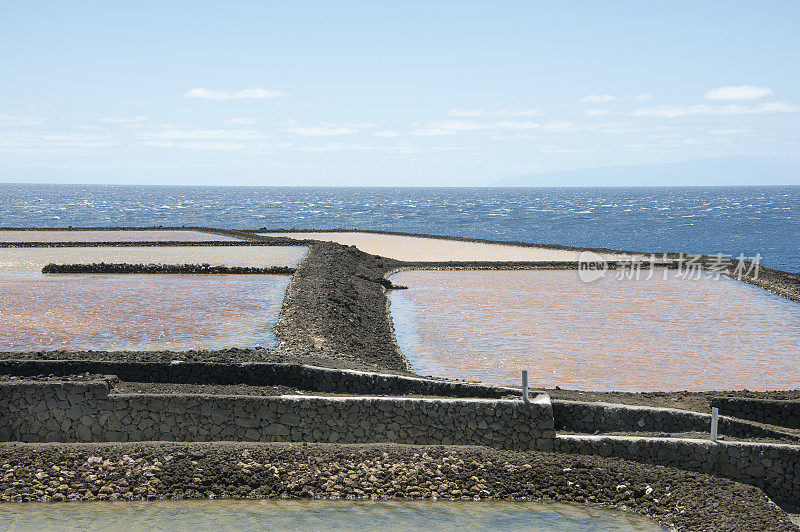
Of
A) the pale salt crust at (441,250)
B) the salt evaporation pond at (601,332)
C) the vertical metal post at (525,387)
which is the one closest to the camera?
the vertical metal post at (525,387)

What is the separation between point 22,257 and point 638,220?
80676 millimetres

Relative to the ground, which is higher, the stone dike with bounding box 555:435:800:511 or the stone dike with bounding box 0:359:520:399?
the stone dike with bounding box 0:359:520:399

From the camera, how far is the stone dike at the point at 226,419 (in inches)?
465

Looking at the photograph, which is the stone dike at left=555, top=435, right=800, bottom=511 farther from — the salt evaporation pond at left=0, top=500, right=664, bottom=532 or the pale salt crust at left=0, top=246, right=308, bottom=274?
the pale salt crust at left=0, top=246, right=308, bottom=274

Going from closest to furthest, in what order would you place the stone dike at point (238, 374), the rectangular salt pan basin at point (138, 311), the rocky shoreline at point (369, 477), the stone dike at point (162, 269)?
the rocky shoreline at point (369, 477) < the stone dike at point (238, 374) < the rectangular salt pan basin at point (138, 311) < the stone dike at point (162, 269)

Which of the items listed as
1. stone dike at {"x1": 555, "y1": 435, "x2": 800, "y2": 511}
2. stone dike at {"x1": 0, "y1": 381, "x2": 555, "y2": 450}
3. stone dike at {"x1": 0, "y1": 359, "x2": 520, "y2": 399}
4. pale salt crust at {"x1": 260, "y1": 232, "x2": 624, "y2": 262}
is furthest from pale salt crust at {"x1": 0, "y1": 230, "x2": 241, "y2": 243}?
stone dike at {"x1": 555, "y1": 435, "x2": 800, "y2": 511}

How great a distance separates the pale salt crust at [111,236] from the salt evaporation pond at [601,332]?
19869 millimetres

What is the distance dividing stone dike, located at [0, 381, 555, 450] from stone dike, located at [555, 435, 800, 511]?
1491 mm

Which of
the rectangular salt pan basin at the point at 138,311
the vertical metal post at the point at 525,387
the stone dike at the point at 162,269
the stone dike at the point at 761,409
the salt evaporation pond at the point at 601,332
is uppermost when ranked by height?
the vertical metal post at the point at 525,387

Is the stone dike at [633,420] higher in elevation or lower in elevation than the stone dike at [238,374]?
lower

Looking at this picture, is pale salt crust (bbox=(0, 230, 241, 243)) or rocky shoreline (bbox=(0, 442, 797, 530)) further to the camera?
pale salt crust (bbox=(0, 230, 241, 243))

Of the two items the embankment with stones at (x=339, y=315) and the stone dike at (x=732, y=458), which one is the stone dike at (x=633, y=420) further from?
the embankment with stones at (x=339, y=315)

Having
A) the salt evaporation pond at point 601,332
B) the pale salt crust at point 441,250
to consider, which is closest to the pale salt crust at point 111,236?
the pale salt crust at point 441,250

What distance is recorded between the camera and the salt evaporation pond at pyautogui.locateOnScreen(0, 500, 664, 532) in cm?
952
